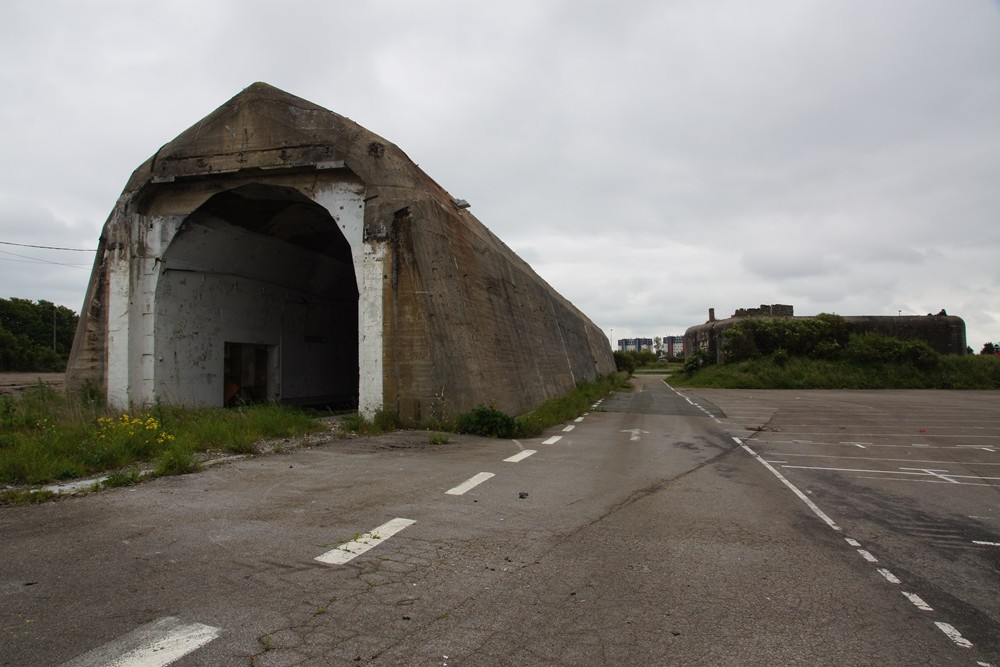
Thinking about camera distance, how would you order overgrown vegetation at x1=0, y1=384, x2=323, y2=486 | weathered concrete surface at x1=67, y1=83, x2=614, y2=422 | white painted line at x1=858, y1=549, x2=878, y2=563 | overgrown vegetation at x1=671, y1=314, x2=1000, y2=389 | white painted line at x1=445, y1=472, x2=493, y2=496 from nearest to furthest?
1. white painted line at x1=858, y1=549, x2=878, y2=563
2. white painted line at x1=445, y1=472, x2=493, y2=496
3. overgrown vegetation at x1=0, y1=384, x2=323, y2=486
4. weathered concrete surface at x1=67, y1=83, x2=614, y2=422
5. overgrown vegetation at x1=671, y1=314, x2=1000, y2=389

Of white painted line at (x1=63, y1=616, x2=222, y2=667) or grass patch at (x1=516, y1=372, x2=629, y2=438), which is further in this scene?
grass patch at (x1=516, y1=372, x2=629, y2=438)

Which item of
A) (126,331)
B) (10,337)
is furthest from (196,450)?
(10,337)

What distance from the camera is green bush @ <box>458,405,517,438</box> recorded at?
42.1 ft

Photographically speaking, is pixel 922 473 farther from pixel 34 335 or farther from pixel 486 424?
pixel 34 335

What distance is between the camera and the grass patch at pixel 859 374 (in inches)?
1560

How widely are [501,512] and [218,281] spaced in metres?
13.2

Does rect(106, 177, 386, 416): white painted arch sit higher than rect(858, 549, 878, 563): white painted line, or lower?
higher

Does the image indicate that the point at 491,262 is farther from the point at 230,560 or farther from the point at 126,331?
the point at 230,560

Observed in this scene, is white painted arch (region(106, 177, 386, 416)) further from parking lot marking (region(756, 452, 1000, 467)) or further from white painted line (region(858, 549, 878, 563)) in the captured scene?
white painted line (region(858, 549, 878, 563))

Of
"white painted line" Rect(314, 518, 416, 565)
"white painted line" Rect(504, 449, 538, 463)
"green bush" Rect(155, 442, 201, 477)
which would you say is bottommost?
"white painted line" Rect(504, 449, 538, 463)

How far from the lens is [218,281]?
16.3 meters

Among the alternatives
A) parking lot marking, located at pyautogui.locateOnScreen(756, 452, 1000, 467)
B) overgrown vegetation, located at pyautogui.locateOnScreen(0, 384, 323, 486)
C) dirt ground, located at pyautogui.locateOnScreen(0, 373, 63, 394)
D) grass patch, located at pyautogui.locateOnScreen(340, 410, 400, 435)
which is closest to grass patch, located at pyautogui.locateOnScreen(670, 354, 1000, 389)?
parking lot marking, located at pyautogui.locateOnScreen(756, 452, 1000, 467)

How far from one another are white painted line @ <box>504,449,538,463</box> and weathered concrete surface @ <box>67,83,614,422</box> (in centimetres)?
271

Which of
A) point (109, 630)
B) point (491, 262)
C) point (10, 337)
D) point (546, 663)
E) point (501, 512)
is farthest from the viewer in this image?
point (10, 337)
